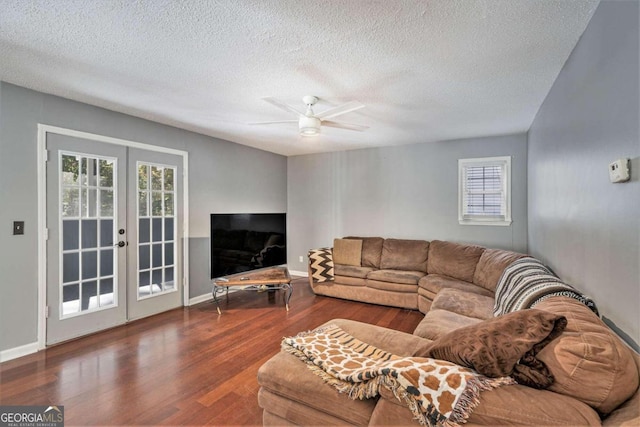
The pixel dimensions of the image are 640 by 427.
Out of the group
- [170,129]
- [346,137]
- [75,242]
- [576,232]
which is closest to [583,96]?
[576,232]

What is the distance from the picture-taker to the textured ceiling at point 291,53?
66.2 inches

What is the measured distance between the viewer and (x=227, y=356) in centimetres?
268

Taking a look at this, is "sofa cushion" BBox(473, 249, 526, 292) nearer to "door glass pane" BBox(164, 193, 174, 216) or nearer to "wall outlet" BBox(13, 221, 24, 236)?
"door glass pane" BBox(164, 193, 174, 216)

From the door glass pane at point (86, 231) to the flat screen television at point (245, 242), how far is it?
1171 mm

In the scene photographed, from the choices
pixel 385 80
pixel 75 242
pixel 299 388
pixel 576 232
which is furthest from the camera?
pixel 75 242

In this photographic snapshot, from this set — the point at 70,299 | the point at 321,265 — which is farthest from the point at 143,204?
the point at 321,265

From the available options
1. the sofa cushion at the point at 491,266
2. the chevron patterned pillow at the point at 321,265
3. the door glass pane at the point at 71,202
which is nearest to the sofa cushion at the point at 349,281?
the chevron patterned pillow at the point at 321,265

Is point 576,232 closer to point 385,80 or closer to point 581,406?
point 581,406

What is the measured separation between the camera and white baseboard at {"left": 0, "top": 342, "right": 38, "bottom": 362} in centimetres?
258

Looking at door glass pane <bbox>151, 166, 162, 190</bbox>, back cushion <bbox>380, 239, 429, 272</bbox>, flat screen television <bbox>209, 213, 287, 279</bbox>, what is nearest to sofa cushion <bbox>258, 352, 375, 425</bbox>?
flat screen television <bbox>209, 213, 287, 279</bbox>

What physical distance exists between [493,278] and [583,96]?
6.65ft

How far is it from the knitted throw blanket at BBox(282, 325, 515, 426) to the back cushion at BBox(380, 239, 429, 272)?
2.95 m

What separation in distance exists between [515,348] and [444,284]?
2729mm

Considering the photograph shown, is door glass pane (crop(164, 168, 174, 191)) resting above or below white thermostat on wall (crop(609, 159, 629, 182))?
above
